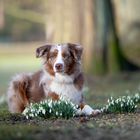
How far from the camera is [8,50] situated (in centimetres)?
5859

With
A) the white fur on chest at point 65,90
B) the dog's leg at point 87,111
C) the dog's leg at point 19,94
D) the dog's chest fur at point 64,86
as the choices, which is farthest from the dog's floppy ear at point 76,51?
the dog's leg at point 19,94

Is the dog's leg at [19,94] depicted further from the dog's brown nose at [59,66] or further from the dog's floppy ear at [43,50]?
the dog's brown nose at [59,66]

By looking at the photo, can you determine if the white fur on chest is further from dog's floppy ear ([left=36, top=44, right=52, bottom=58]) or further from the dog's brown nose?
dog's floppy ear ([left=36, top=44, right=52, bottom=58])

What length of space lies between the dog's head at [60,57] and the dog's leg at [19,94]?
898mm

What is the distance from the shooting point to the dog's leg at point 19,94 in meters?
13.0

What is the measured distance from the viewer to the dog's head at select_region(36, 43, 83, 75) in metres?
12.0

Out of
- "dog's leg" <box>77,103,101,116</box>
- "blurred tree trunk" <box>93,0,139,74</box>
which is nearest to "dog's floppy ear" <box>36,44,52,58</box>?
"dog's leg" <box>77,103,101,116</box>

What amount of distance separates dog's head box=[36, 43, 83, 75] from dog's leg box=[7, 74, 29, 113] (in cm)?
90

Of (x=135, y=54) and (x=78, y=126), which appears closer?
(x=78, y=126)

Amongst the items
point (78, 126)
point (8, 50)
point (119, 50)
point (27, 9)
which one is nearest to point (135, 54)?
point (119, 50)

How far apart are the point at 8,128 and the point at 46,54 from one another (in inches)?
109

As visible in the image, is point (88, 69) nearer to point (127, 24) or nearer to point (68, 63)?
point (127, 24)

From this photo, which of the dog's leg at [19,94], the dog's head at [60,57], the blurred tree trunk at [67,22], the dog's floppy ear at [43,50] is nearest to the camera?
the dog's head at [60,57]

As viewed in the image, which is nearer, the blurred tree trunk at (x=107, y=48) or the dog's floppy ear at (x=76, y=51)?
the dog's floppy ear at (x=76, y=51)
